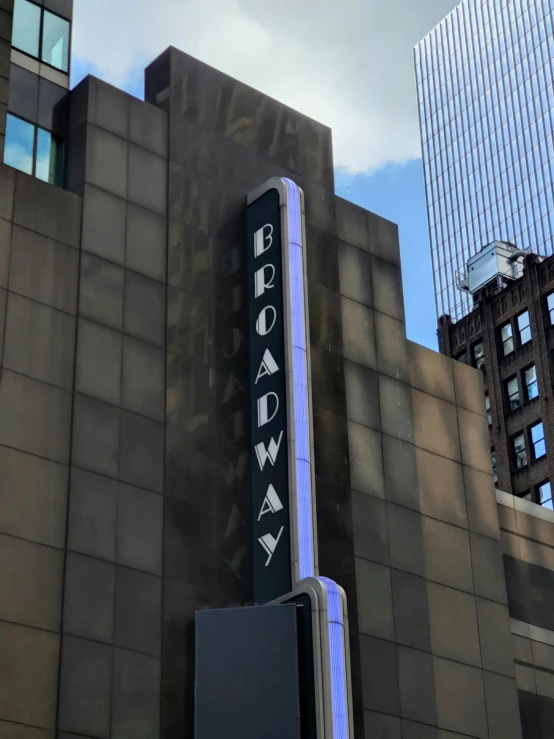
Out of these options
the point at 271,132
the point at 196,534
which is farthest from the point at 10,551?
the point at 271,132

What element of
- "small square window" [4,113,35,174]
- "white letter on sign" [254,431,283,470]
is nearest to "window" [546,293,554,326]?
"white letter on sign" [254,431,283,470]

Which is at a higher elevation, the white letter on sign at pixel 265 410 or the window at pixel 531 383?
the window at pixel 531 383

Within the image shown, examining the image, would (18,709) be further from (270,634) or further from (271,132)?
(271,132)

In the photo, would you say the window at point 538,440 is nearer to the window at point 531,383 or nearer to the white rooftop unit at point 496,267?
the window at point 531,383

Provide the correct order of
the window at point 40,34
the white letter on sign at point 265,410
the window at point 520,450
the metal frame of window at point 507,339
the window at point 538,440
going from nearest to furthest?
1. the white letter on sign at point 265,410
2. the window at point 40,34
3. the window at point 538,440
4. the window at point 520,450
5. the metal frame of window at point 507,339

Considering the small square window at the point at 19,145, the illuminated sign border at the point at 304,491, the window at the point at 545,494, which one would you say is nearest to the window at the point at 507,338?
the window at the point at 545,494

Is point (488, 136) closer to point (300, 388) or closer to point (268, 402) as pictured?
point (268, 402)

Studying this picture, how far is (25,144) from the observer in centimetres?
3831

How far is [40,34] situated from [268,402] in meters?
14.0

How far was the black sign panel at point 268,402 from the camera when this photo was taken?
115 feet

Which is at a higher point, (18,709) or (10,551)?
(10,551)

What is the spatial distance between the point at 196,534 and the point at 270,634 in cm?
376

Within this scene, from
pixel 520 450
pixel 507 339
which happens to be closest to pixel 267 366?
pixel 520 450

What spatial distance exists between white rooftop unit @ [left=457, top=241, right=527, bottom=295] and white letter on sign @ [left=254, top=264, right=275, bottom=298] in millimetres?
66066
